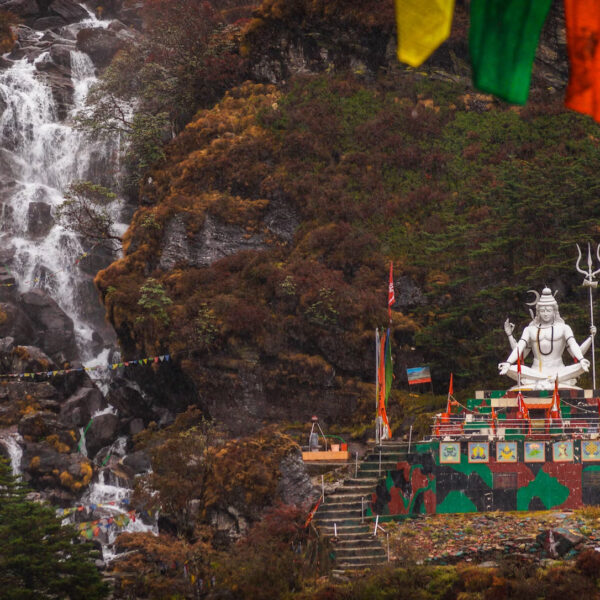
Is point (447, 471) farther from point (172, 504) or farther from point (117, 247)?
point (117, 247)

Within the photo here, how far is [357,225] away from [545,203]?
8960mm

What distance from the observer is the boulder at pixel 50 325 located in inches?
1882

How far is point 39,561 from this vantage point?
25.1m

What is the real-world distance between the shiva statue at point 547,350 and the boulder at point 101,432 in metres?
16.8

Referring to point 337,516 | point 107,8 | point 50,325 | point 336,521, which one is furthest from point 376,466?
point 107,8

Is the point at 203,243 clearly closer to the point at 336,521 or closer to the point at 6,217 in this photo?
the point at 6,217

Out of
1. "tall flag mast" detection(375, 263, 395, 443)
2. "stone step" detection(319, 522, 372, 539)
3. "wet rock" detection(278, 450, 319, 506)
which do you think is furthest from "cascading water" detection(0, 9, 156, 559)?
"stone step" detection(319, 522, 372, 539)

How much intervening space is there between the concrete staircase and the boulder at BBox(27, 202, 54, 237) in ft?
86.5

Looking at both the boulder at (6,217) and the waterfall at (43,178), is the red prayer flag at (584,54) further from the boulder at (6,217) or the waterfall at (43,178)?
the boulder at (6,217)

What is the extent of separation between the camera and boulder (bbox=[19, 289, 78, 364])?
A: 4781 cm

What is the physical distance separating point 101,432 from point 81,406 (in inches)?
61.1

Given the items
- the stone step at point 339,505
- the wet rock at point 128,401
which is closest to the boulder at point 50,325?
the wet rock at point 128,401

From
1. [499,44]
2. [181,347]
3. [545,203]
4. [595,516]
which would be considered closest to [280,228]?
[181,347]

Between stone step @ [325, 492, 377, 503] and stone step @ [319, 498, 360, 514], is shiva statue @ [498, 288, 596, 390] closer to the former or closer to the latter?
stone step @ [325, 492, 377, 503]
